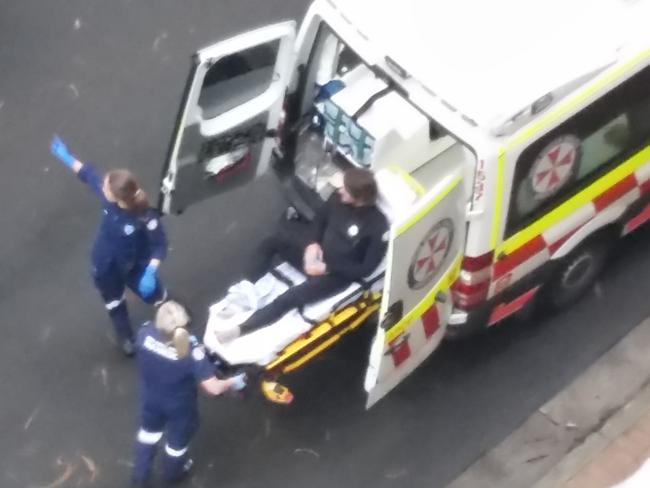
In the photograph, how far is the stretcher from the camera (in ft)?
19.1

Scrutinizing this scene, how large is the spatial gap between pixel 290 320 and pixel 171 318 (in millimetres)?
879

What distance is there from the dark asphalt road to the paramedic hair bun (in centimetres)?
135

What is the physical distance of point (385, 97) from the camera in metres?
5.99

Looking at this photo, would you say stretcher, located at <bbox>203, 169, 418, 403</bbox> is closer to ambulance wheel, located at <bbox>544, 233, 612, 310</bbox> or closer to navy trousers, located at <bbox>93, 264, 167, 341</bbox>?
navy trousers, located at <bbox>93, 264, 167, 341</bbox>

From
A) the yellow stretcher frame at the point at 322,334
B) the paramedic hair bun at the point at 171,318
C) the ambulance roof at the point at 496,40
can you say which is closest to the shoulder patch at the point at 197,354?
the paramedic hair bun at the point at 171,318

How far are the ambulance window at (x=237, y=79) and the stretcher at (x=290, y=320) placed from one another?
943 mm

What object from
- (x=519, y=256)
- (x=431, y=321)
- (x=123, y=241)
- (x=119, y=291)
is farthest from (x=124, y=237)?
(x=519, y=256)

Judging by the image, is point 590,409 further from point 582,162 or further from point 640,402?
point 582,162

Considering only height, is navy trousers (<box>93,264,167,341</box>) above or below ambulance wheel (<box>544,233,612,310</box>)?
above

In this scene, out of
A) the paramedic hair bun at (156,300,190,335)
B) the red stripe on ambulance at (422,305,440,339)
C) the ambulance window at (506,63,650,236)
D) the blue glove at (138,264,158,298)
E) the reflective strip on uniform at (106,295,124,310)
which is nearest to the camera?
the paramedic hair bun at (156,300,190,335)

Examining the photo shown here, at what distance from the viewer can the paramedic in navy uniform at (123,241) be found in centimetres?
581

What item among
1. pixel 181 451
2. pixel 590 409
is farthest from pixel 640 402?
pixel 181 451

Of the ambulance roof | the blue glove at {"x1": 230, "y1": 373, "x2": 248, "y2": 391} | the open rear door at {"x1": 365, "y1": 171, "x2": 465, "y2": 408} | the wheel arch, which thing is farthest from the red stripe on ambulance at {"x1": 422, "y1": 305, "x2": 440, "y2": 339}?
the ambulance roof

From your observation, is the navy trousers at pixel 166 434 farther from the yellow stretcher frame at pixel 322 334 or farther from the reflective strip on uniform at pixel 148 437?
the yellow stretcher frame at pixel 322 334
